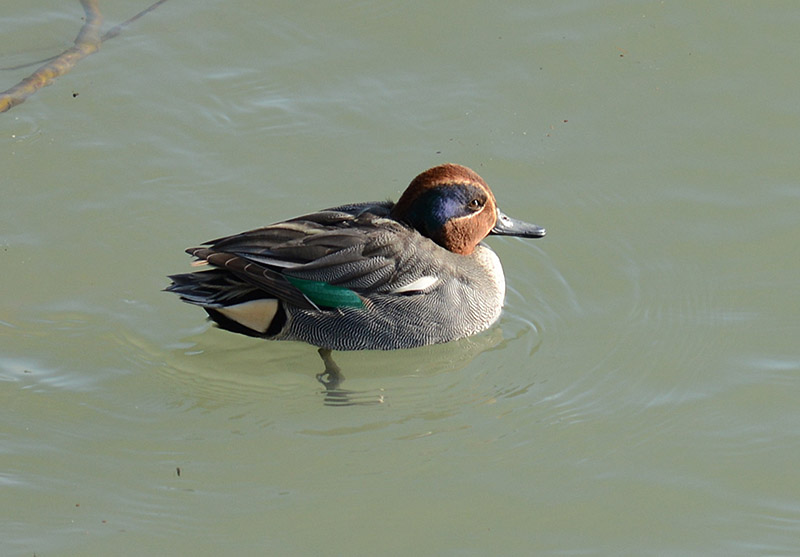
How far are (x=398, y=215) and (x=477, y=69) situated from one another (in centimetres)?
239

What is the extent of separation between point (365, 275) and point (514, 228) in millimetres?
1229

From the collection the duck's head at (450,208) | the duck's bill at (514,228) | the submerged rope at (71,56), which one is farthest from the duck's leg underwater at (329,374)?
the submerged rope at (71,56)

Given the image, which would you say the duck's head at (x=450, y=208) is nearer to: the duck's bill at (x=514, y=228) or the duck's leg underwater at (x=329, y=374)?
the duck's bill at (x=514, y=228)

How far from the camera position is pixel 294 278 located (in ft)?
25.3

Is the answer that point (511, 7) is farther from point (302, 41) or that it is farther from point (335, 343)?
point (335, 343)

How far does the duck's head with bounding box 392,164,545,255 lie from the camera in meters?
7.90

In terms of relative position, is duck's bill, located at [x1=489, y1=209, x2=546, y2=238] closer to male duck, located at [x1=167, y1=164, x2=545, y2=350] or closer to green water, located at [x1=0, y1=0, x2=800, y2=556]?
male duck, located at [x1=167, y1=164, x2=545, y2=350]

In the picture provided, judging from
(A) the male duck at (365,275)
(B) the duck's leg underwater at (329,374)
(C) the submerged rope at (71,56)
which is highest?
(C) the submerged rope at (71,56)

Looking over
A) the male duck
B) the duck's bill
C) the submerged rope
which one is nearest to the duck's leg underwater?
the male duck

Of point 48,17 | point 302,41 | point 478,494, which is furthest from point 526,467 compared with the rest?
point 48,17

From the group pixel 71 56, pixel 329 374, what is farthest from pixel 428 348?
pixel 71 56

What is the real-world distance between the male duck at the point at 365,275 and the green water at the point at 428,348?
0.23m

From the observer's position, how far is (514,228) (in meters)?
8.32

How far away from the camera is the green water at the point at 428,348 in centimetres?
657
